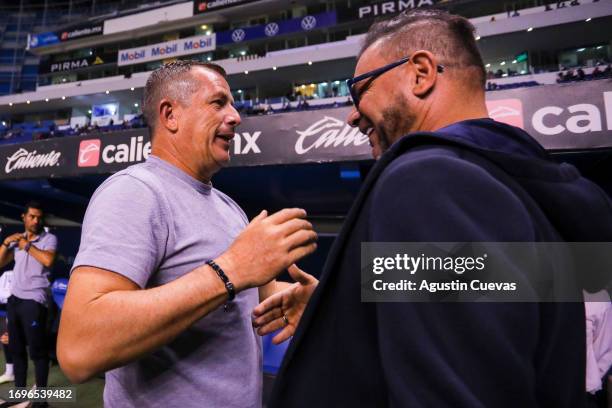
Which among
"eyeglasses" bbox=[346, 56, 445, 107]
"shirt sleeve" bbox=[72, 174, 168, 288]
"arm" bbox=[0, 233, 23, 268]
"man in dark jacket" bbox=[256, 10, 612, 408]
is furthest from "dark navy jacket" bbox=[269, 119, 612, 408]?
"arm" bbox=[0, 233, 23, 268]

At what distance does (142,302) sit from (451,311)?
2.52 feet

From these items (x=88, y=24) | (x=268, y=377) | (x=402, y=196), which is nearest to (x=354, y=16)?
(x=88, y=24)

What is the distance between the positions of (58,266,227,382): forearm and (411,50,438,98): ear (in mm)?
831

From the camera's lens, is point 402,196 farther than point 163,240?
No

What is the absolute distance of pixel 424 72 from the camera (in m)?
0.93

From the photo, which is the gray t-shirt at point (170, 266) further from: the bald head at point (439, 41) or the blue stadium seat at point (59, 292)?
the blue stadium seat at point (59, 292)

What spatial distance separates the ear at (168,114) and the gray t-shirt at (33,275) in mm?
3726

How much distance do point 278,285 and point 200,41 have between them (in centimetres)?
3022

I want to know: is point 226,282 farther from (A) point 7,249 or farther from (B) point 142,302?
(A) point 7,249

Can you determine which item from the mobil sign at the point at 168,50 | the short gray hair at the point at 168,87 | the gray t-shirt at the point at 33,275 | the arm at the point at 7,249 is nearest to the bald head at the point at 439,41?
the short gray hair at the point at 168,87

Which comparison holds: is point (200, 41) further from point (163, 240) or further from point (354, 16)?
point (163, 240)

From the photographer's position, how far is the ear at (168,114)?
4.56 ft

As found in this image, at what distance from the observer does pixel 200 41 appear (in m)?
27.2

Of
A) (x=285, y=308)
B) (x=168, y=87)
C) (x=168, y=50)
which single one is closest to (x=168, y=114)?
(x=168, y=87)
